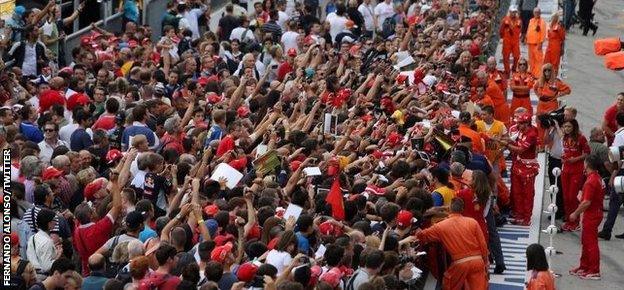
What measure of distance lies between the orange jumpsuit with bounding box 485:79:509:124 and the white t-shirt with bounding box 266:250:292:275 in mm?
10407

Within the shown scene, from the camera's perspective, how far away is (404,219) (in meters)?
14.6

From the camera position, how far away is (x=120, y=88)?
19.3 m

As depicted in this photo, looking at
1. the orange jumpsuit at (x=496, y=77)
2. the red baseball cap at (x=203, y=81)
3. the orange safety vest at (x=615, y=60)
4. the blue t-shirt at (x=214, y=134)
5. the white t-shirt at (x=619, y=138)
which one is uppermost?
the blue t-shirt at (x=214, y=134)

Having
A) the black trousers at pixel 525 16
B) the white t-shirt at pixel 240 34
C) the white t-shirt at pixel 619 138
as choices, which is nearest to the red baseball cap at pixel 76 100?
the white t-shirt at pixel 619 138

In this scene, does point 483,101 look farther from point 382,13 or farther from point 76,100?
point 382,13

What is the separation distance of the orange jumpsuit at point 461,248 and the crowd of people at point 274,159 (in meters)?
0.02

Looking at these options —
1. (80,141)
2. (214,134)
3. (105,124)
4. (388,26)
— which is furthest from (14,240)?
(388,26)

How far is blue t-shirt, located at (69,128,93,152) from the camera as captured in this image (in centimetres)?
1719

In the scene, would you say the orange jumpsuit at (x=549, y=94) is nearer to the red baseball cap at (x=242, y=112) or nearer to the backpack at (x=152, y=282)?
the red baseball cap at (x=242, y=112)

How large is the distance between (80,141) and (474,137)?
193 inches

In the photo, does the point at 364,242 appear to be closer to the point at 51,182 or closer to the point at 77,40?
the point at 51,182

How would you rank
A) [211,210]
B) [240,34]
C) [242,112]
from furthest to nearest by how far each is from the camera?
[240,34] < [242,112] < [211,210]

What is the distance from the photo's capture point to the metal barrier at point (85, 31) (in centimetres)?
2570

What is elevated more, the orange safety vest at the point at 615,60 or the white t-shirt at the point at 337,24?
the orange safety vest at the point at 615,60
